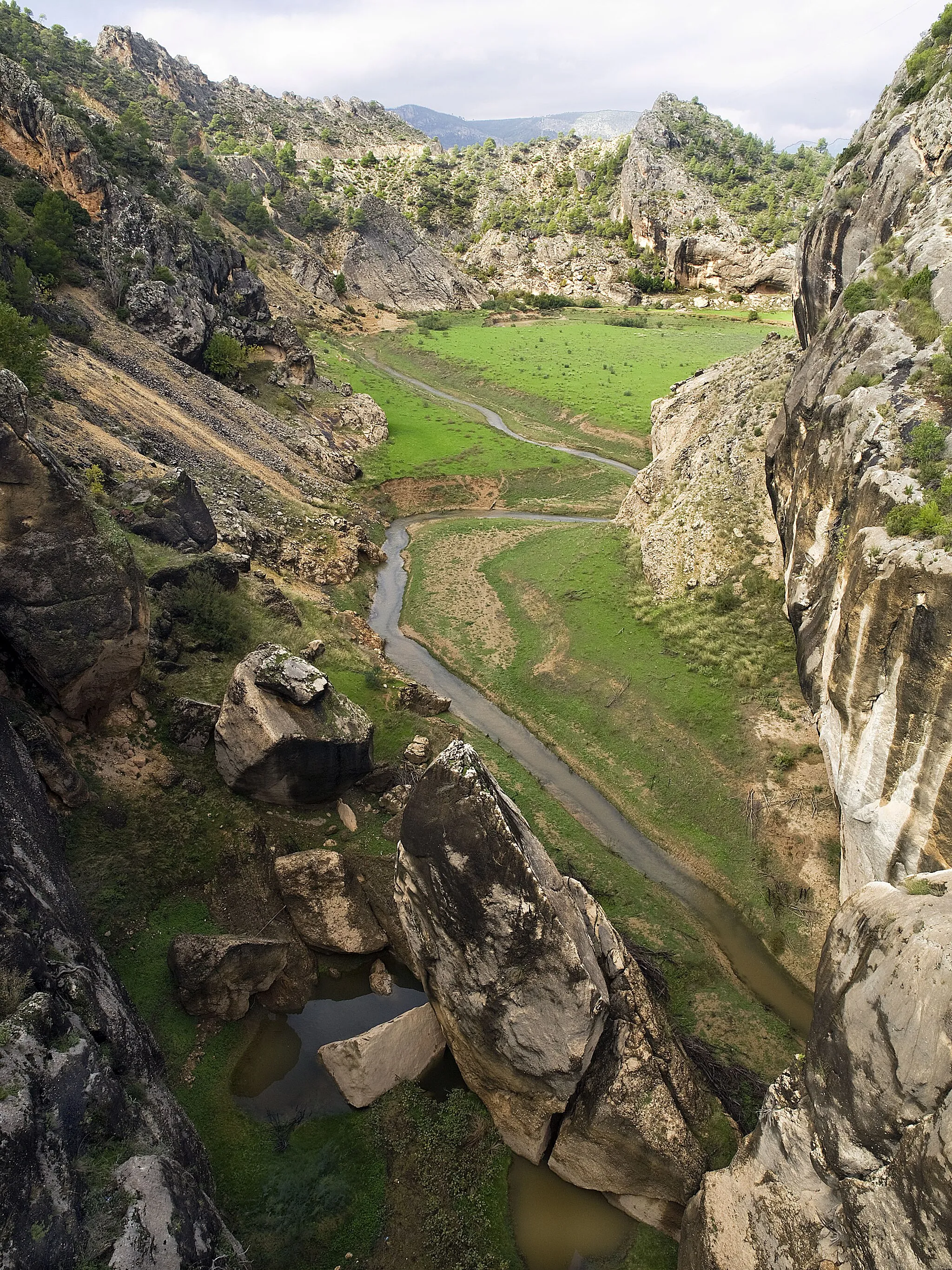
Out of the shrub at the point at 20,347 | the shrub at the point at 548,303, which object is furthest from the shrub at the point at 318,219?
the shrub at the point at 20,347

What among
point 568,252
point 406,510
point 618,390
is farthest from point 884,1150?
point 568,252

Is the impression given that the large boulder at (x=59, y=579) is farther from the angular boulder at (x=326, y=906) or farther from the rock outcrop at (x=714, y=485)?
the rock outcrop at (x=714, y=485)

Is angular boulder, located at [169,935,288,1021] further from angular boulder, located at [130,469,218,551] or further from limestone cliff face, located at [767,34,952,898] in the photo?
angular boulder, located at [130,469,218,551]

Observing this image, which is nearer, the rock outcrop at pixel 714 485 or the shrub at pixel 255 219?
the rock outcrop at pixel 714 485

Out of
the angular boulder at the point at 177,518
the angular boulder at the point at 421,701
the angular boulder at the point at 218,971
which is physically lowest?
the angular boulder at the point at 218,971

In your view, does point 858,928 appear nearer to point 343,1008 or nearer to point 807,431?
point 343,1008

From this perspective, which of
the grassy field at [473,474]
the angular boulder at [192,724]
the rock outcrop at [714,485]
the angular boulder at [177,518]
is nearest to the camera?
the angular boulder at [192,724]

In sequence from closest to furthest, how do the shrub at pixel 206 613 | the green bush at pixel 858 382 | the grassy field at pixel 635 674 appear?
the green bush at pixel 858 382
the grassy field at pixel 635 674
the shrub at pixel 206 613
